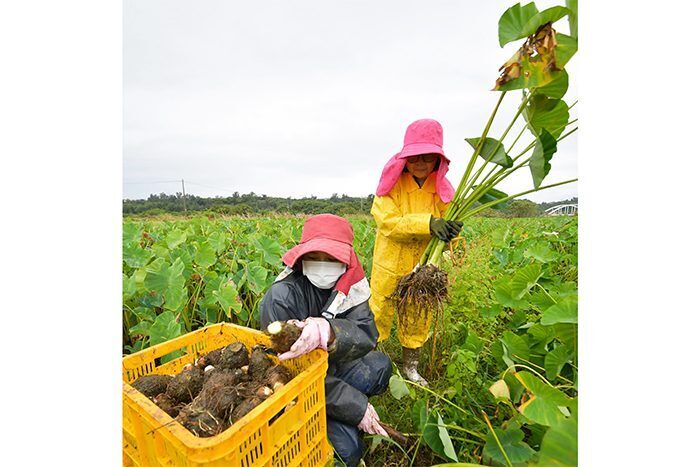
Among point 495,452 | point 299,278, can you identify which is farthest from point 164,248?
point 495,452

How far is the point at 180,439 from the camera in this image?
0.79 m

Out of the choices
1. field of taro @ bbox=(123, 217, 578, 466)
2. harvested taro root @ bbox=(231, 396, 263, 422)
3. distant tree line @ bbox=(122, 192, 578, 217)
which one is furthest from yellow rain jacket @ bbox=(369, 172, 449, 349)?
distant tree line @ bbox=(122, 192, 578, 217)

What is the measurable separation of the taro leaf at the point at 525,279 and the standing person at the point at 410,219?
0.46 m

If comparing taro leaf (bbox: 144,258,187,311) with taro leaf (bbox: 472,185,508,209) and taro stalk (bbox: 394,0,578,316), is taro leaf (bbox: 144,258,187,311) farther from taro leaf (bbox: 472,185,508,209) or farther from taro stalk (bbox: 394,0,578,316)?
taro leaf (bbox: 472,185,508,209)

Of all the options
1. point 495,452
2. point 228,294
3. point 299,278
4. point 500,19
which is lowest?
point 495,452

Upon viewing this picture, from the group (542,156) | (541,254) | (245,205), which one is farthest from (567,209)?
(245,205)

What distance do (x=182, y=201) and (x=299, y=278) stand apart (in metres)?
22.9

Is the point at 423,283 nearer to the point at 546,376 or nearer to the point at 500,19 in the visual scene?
the point at 546,376

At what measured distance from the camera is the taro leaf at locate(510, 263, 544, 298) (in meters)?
1.79

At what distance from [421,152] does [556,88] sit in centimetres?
75

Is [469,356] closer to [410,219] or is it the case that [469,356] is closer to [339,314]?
[339,314]

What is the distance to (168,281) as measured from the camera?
1.91 metres

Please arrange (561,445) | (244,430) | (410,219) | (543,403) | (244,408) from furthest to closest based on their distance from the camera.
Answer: (410,219), (244,408), (543,403), (244,430), (561,445)

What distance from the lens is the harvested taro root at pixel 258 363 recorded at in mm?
1358
